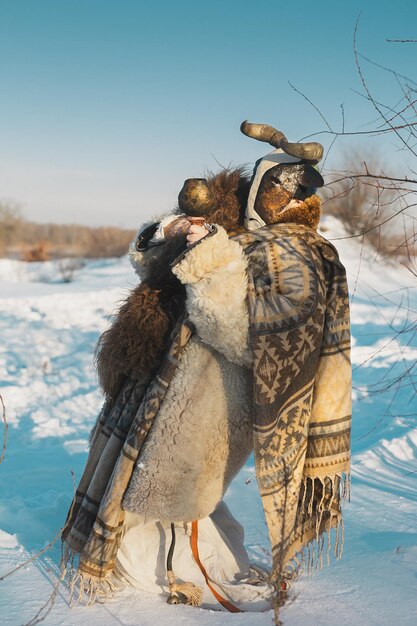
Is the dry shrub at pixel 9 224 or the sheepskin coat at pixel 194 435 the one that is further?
the dry shrub at pixel 9 224

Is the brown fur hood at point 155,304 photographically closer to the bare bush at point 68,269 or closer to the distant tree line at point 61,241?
the bare bush at point 68,269

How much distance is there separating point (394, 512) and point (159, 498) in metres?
1.57

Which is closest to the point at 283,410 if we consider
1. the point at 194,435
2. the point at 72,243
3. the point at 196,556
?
the point at 194,435

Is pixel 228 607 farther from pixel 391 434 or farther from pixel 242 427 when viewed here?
pixel 391 434

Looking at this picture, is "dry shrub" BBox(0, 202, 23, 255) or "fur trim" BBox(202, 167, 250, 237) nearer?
"fur trim" BBox(202, 167, 250, 237)

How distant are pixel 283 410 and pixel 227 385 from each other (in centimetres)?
23

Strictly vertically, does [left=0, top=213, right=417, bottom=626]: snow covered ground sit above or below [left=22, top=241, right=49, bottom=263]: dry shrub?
below

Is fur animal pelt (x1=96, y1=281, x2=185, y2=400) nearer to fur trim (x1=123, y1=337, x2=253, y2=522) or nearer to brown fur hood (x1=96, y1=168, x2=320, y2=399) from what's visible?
brown fur hood (x1=96, y1=168, x2=320, y2=399)

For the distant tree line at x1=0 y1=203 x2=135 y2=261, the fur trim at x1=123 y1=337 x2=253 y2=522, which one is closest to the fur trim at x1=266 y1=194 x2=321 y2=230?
the fur trim at x1=123 y1=337 x2=253 y2=522

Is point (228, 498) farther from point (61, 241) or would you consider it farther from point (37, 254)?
point (61, 241)

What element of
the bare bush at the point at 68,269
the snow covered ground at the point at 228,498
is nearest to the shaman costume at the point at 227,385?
the snow covered ground at the point at 228,498

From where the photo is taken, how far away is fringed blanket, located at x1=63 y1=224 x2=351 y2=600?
2.12m

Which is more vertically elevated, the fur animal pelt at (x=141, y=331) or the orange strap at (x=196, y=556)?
the fur animal pelt at (x=141, y=331)

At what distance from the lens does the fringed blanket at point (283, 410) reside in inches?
83.6
